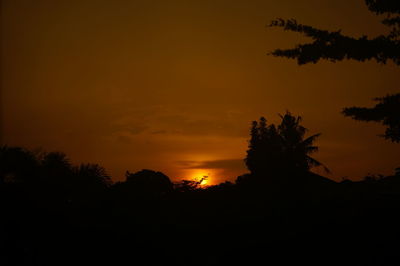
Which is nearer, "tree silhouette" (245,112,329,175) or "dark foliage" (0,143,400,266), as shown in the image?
"dark foliage" (0,143,400,266)

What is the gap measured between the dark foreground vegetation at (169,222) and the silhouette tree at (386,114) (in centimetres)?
224

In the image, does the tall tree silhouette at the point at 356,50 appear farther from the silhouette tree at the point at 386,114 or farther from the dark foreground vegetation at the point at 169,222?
the dark foreground vegetation at the point at 169,222

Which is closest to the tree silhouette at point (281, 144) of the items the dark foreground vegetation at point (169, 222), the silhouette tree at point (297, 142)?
the silhouette tree at point (297, 142)

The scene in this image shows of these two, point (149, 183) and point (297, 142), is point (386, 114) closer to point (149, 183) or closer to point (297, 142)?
point (149, 183)

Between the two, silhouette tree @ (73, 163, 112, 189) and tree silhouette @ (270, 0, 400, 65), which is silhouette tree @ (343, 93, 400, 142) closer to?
tree silhouette @ (270, 0, 400, 65)

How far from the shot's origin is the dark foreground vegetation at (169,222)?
6.29 m

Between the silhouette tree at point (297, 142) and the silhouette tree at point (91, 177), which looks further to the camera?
the silhouette tree at point (297, 142)

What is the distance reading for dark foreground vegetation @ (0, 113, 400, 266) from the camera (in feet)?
20.6

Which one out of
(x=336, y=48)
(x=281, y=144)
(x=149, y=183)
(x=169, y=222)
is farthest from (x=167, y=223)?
(x=281, y=144)

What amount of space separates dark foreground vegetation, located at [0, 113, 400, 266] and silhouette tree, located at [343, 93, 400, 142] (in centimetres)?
224

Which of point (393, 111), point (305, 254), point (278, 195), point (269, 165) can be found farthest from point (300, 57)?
point (269, 165)

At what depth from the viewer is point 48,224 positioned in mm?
7051

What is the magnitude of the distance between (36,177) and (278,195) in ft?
25.9

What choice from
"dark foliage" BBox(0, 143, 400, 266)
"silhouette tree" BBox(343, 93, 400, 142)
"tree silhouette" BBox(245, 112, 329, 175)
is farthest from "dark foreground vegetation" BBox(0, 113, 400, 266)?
"tree silhouette" BBox(245, 112, 329, 175)
